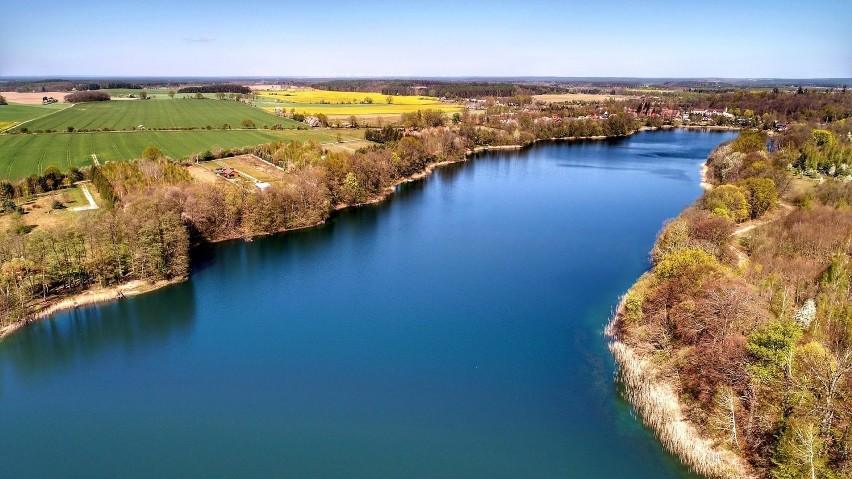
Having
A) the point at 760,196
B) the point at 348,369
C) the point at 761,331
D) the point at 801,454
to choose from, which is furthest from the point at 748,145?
the point at 348,369

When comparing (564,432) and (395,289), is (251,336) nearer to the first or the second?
(395,289)

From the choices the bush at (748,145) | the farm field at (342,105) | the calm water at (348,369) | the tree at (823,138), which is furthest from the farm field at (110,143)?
the tree at (823,138)

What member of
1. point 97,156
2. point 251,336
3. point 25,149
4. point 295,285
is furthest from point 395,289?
point 25,149

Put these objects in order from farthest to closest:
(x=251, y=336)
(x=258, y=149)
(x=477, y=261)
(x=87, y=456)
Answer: (x=258, y=149)
(x=477, y=261)
(x=251, y=336)
(x=87, y=456)

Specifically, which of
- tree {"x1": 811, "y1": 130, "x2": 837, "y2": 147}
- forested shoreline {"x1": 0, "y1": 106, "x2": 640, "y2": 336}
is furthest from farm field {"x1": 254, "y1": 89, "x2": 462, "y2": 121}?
tree {"x1": 811, "y1": 130, "x2": 837, "y2": 147}

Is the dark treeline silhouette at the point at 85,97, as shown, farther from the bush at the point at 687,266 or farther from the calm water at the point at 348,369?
the bush at the point at 687,266

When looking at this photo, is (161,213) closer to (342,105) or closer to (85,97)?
(342,105)

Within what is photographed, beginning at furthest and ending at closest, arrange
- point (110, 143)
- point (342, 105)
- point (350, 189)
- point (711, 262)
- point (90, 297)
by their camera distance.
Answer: point (342, 105)
point (110, 143)
point (350, 189)
point (90, 297)
point (711, 262)
